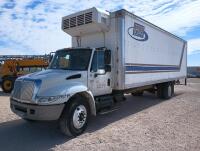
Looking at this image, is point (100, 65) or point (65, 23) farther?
point (65, 23)

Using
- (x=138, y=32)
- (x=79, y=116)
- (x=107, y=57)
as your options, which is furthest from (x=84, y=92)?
(x=138, y=32)

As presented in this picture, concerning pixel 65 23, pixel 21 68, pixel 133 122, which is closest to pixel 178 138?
pixel 133 122

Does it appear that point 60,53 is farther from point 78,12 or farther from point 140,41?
point 140,41

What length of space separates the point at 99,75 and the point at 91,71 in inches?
20.5

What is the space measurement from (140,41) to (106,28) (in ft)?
7.23

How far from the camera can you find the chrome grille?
7.36m

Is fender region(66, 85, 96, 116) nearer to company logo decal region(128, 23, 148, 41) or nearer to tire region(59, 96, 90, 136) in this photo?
tire region(59, 96, 90, 136)

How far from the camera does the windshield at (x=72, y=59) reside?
8625 millimetres

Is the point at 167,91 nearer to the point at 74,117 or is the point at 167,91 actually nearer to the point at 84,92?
the point at 84,92

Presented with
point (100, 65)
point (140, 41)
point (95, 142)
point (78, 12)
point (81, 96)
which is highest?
point (78, 12)

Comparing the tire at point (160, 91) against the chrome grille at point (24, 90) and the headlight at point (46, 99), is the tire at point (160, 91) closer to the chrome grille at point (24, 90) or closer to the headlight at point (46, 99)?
the headlight at point (46, 99)

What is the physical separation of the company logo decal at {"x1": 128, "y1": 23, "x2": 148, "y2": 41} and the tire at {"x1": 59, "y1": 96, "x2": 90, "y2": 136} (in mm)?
3866

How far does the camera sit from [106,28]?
9.78 m

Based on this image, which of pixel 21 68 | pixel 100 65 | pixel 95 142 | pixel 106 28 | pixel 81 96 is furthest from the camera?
pixel 21 68
